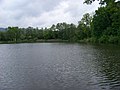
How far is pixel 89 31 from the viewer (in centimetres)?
13412

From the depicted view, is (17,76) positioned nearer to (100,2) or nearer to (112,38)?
(100,2)

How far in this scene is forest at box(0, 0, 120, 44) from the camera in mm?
29697

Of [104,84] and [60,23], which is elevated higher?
[60,23]

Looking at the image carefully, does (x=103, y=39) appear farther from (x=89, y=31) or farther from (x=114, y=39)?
(x=89, y=31)

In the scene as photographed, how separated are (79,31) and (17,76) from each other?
4626 inches

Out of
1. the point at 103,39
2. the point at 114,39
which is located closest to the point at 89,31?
the point at 103,39

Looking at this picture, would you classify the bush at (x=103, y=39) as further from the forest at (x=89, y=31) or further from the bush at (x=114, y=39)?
the bush at (x=114, y=39)

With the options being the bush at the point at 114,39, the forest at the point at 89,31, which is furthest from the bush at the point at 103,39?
the bush at the point at 114,39

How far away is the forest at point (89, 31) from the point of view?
1169 inches

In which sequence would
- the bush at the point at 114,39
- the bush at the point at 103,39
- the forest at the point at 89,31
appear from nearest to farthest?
the forest at the point at 89,31
the bush at the point at 114,39
the bush at the point at 103,39

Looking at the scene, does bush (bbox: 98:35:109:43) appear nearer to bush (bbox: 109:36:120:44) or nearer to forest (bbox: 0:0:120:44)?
forest (bbox: 0:0:120:44)

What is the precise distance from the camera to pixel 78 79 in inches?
1027

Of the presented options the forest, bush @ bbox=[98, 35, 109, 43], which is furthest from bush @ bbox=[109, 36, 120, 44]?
bush @ bbox=[98, 35, 109, 43]

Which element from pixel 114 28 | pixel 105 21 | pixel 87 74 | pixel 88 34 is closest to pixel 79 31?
pixel 88 34
